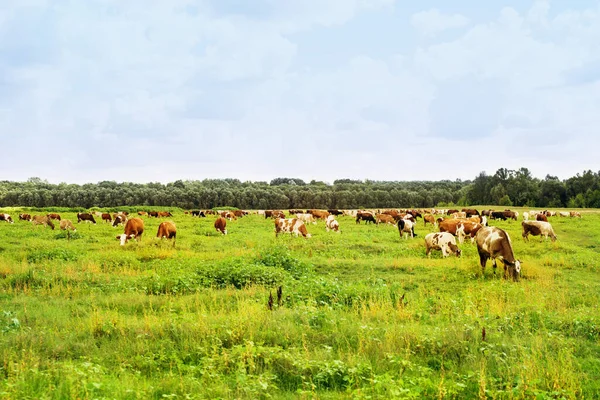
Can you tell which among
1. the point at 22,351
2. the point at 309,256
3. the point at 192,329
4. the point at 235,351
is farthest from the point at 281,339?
the point at 309,256

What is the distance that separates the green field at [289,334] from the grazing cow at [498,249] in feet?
1.94

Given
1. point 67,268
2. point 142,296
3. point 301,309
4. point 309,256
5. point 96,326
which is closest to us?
point 96,326

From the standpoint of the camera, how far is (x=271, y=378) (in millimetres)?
6609

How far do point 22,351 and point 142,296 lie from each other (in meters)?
4.72

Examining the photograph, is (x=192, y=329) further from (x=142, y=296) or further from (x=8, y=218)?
(x=8, y=218)

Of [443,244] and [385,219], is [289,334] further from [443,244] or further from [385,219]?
[385,219]

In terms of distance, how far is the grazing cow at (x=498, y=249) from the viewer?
16688 millimetres

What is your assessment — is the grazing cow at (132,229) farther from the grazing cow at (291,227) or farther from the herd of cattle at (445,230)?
the grazing cow at (291,227)

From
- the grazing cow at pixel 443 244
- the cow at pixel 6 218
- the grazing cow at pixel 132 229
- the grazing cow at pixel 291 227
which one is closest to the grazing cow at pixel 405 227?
the grazing cow at pixel 291 227

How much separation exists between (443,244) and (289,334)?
1563cm

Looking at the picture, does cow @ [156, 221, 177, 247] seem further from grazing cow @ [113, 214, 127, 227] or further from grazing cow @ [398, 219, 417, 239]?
grazing cow @ [398, 219, 417, 239]

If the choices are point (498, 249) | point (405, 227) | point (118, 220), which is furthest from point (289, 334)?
point (118, 220)

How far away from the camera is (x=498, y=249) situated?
680 inches

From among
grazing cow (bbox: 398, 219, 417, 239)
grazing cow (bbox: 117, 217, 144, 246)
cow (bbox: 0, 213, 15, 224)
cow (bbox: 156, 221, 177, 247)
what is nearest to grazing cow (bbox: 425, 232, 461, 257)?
grazing cow (bbox: 398, 219, 417, 239)
